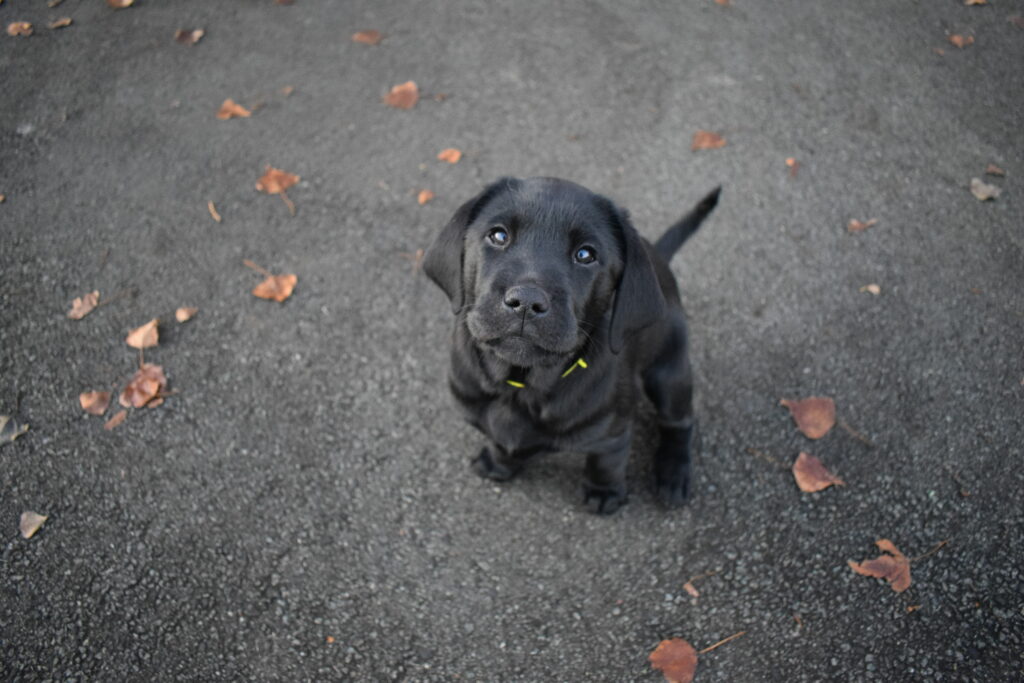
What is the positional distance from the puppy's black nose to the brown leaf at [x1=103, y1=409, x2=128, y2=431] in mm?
2021

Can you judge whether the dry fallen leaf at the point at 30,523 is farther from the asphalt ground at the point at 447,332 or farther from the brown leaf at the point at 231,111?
the brown leaf at the point at 231,111

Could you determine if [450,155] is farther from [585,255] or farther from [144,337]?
[585,255]

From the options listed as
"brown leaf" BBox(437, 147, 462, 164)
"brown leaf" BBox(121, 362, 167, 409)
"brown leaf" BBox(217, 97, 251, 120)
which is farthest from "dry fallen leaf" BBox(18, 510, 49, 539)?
"brown leaf" BBox(437, 147, 462, 164)

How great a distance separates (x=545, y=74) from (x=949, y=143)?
271 centimetres

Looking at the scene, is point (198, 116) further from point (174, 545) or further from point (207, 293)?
Result: point (174, 545)

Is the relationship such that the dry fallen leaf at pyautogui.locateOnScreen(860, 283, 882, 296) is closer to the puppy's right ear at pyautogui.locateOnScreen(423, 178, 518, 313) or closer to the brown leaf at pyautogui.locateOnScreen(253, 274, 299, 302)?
the puppy's right ear at pyautogui.locateOnScreen(423, 178, 518, 313)

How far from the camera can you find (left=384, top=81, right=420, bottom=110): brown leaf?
4.41 metres

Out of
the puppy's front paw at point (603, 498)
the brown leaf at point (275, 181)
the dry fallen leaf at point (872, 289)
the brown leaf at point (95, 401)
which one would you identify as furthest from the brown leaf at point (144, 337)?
the dry fallen leaf at point (872, 289)

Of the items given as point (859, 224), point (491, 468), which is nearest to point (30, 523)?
point (491, 468)

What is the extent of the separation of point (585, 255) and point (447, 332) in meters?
1.28

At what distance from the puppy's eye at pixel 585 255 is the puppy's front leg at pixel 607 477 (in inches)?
28.7

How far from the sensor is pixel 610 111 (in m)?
4.46

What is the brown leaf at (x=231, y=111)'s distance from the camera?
4.25m

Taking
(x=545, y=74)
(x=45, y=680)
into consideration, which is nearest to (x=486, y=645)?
(x=45, y=680)
